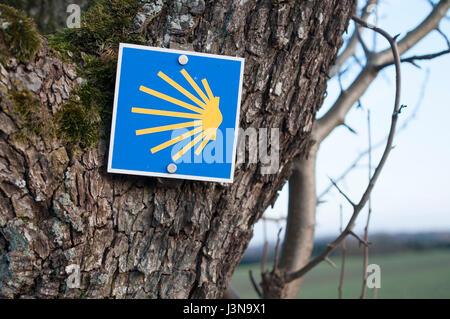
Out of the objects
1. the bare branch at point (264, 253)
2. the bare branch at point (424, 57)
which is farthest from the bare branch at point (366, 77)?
the bare branch at point (264, 253)

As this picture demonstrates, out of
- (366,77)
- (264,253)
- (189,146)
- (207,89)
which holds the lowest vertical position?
(264,253)

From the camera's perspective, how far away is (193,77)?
1.50m

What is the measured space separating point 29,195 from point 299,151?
1098mm

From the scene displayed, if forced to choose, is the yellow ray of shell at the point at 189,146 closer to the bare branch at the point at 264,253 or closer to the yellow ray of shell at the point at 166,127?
the yellow ray of shell at the point at 166,127

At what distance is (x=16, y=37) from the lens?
52.9 inches

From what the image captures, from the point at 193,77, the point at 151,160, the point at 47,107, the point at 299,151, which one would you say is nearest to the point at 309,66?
the point at 299,151

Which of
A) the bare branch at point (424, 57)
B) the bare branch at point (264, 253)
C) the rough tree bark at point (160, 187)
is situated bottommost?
the bare branch at point (264, 253)

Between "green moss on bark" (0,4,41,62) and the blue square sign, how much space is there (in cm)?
28

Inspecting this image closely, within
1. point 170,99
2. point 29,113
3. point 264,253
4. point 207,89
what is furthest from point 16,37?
point 264,253

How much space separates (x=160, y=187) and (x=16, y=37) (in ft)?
2.22

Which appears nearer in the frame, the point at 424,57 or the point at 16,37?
the point at 16,37

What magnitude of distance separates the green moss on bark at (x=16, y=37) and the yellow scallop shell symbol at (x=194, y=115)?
37 centimetres

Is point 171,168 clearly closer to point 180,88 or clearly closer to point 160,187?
point 160,187

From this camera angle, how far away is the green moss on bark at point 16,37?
1339 millimetres
